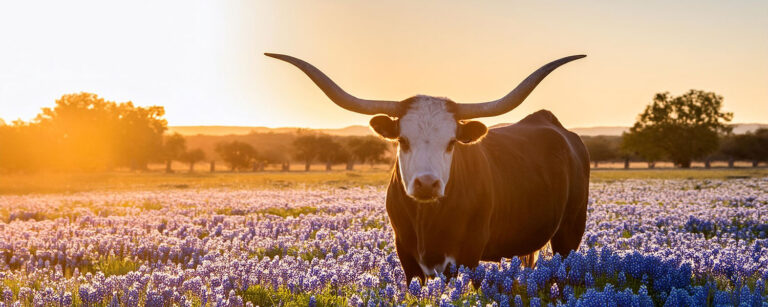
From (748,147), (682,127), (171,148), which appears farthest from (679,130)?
(171,148)

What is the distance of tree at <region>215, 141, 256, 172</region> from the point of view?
354 feet

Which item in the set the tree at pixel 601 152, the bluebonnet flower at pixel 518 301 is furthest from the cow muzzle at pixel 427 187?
the tree at pixel 601 152

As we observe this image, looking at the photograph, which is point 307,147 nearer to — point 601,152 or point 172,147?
point 172,147

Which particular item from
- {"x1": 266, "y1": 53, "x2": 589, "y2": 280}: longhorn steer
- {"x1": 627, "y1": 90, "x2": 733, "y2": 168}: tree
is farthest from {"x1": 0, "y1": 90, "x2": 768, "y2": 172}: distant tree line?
{"x1": 266, "y1": 53, "x2": 589, "y2": 280}: longhorn steer

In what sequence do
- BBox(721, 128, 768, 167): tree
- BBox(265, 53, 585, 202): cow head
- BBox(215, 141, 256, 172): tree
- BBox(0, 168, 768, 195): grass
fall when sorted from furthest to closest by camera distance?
BBox(215, 141, 256, 172): tree → BBox(721, 128, 768, 167): tree → BBox(0, 168, 768, 195): grass → BBox(265, 53, 585, 202): cow head

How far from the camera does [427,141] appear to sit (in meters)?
5.98

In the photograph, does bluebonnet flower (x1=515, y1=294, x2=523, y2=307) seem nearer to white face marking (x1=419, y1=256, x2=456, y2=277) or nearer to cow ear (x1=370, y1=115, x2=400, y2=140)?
white face marking (x1=419, y1=256, x2=456, y2=277)

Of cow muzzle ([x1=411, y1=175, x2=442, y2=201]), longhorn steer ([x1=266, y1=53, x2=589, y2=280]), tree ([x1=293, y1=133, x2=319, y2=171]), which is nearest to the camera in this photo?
cow muzzle ([x1=411, y1=175, x2=442, y2=201])

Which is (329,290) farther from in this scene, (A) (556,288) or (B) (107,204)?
(B) (107,204)

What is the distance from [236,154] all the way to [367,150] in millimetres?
25464

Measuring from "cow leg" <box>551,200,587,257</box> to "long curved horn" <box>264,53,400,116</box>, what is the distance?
12.2ft

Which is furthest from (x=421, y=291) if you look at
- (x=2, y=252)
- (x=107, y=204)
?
(x=107, y=204)

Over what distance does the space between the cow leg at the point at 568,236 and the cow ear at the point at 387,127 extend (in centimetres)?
366

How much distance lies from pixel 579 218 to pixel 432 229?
3.69m
